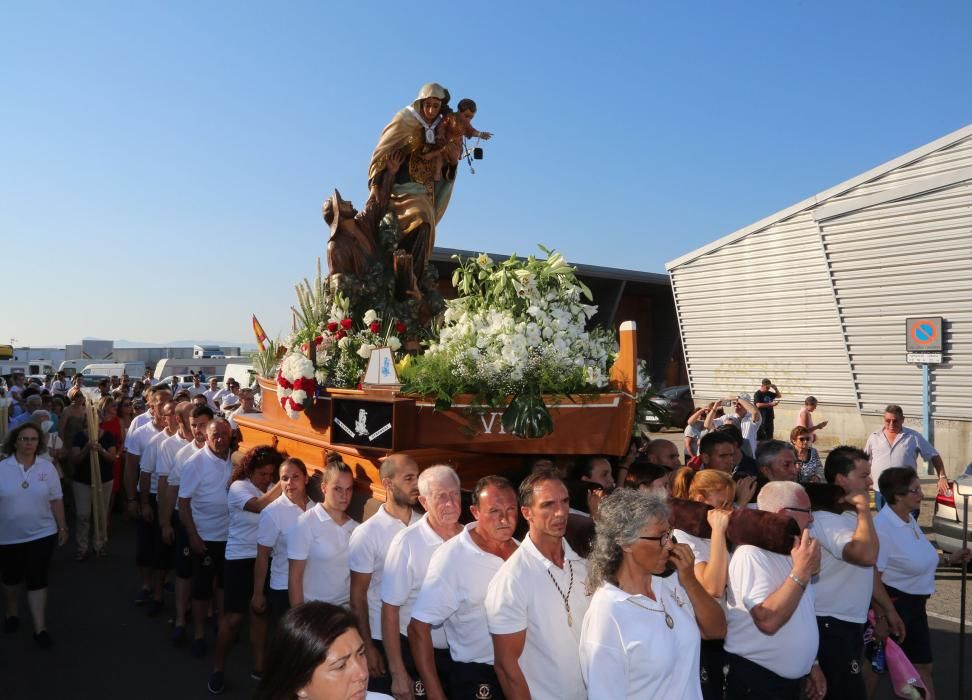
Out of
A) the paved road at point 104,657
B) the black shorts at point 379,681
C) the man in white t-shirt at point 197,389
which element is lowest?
the paved road at point 104,657

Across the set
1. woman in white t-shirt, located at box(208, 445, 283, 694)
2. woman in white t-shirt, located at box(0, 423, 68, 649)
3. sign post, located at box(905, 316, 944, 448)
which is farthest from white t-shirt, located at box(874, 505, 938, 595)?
sign post, located at box(905, 316, 944, 448)

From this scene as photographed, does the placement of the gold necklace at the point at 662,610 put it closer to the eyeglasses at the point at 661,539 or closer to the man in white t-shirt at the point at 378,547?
the eyeglasses at the point at 661,539

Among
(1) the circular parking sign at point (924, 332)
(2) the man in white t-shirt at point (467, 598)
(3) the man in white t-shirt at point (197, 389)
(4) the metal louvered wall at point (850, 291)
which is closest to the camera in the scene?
(2) the man in white t-shirt at point (467, 598)

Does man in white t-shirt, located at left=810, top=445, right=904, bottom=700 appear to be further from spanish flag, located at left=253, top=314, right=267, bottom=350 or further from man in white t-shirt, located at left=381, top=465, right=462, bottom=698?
spanish flag, located at left=253, top=314, right=267, bottom=350

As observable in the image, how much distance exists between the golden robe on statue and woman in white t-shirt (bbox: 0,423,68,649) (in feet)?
12.5

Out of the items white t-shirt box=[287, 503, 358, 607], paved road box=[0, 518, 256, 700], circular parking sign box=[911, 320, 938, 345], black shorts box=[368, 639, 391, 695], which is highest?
circular parking sign box=[911, 320, 938, 345]

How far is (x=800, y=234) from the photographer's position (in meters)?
18.6

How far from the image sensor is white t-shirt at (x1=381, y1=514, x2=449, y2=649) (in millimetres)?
3719

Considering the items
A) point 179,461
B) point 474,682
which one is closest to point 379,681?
point 474,682

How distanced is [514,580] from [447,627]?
25.8 inches

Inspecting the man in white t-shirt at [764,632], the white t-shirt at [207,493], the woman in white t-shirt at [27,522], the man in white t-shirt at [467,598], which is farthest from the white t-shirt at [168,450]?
the man in white t-shirt at [764,632]

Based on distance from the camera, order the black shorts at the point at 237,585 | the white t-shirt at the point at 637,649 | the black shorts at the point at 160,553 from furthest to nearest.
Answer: the black shorts at the point at 160,553 < the black shorts at the point at 237,585 < the white t-shirt at the point at 637,649

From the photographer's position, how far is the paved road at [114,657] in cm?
539

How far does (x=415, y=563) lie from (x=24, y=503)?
427 cm
